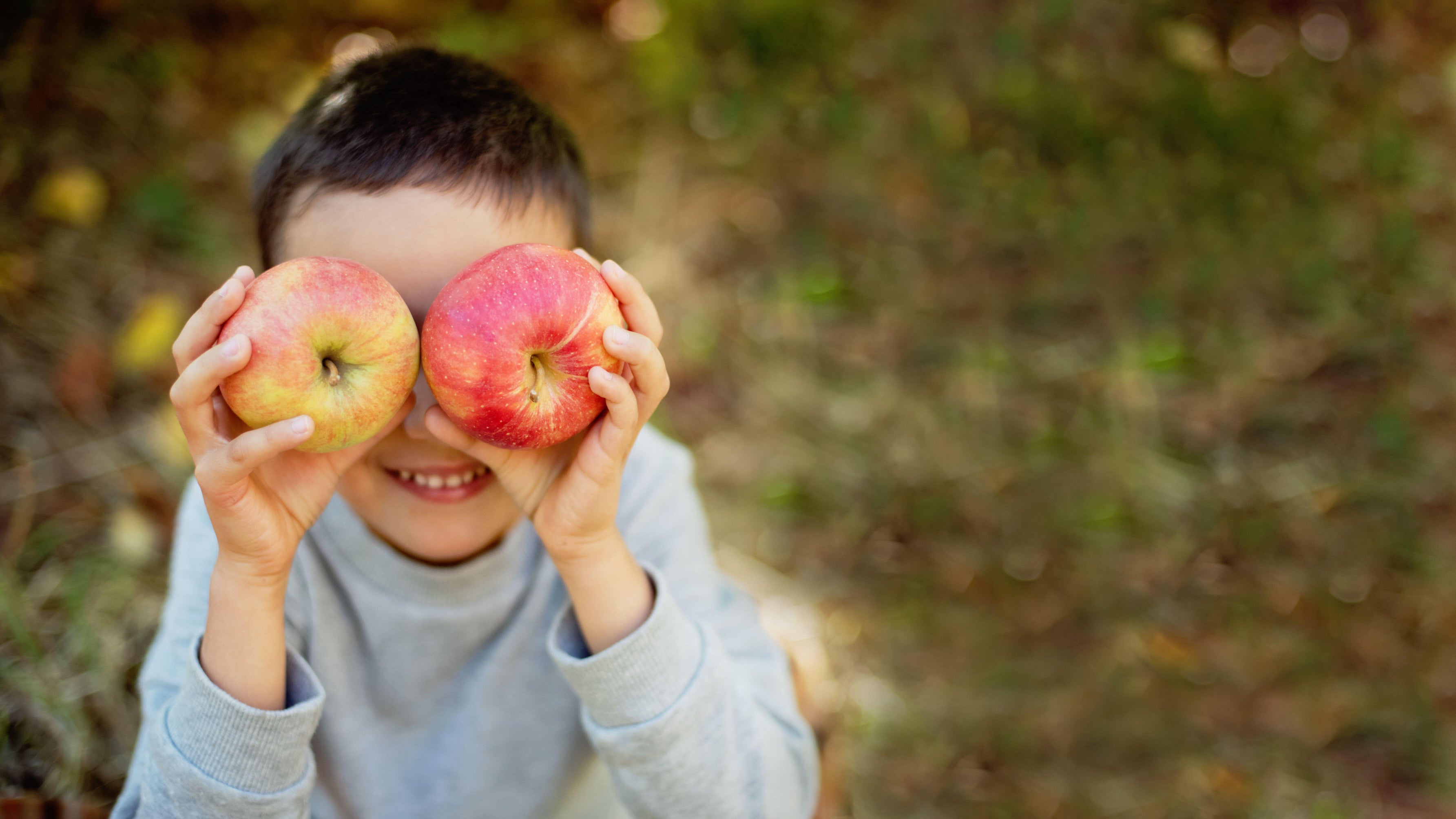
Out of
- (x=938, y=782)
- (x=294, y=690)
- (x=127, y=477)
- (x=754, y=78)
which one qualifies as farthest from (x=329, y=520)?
(x=754, y=78)

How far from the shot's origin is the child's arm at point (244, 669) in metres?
1.12

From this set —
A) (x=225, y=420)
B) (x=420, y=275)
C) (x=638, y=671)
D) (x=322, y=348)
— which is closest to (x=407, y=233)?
(x=420, y=275)

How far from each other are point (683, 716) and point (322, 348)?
0.66m

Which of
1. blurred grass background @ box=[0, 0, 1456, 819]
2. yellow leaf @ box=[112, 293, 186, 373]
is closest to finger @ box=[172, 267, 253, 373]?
blurred grass background @ box=[0, 0, 1456, 819]

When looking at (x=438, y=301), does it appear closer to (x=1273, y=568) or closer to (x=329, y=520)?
(x=329, y=520)

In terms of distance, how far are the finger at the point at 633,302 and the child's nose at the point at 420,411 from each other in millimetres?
279

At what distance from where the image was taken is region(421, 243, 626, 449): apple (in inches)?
41.7

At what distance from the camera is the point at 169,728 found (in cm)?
119

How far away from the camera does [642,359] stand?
110cm

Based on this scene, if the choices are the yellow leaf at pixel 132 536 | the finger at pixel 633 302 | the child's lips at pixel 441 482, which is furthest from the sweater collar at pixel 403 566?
the yellow leaf at pixel 132 536

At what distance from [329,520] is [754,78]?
7.72 ft

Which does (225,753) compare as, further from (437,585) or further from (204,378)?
(204,378)

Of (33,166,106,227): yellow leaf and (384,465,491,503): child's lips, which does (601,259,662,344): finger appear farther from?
(33,166,106,227): yellow leaf

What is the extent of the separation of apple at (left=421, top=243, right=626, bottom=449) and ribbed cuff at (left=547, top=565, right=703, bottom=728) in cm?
31
